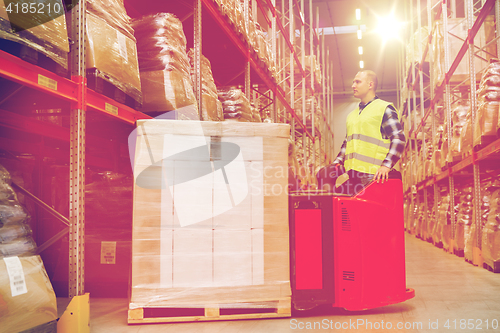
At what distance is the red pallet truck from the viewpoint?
2.93m

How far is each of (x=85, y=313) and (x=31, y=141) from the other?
7.74 ft

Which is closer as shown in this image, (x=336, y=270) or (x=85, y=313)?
(x=85, y=313)

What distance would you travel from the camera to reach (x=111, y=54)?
286 centimetres

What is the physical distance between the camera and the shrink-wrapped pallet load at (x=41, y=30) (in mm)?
2020

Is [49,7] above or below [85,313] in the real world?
above

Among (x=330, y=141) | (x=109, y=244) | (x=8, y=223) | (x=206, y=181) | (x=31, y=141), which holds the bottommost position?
(x=109, y=244)

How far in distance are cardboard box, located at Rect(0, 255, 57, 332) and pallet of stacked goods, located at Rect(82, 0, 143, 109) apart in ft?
4.00

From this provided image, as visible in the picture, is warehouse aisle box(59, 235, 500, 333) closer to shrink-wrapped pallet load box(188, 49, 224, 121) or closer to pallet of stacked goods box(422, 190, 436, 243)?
shrink-wrapped pallet load box(188, 49, 224, 121)

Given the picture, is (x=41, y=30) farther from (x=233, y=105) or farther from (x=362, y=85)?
(x=233, y=105)

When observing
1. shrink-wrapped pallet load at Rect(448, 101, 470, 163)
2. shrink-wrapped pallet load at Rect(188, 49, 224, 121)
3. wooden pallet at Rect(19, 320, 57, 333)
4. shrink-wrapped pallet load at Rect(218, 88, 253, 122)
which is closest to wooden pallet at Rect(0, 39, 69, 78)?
wooden pallet at Rect(19, 320, 57, 333)

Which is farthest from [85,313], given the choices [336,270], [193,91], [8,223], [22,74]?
[193,91]

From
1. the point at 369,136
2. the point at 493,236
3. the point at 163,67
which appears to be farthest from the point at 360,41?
the point at 163,67

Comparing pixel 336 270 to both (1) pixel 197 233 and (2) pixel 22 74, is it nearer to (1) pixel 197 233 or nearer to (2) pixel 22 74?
(1) pixel 197 233

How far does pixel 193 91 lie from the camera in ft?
14.0
